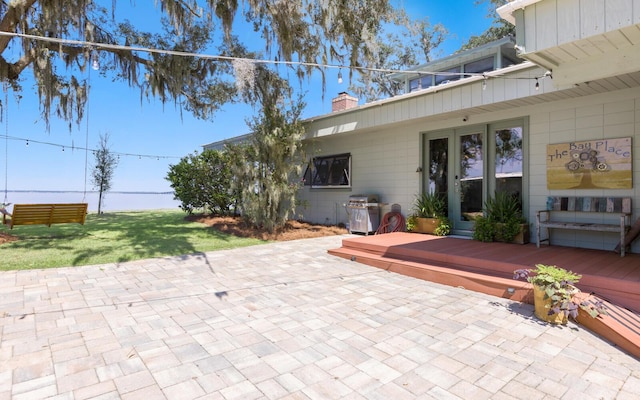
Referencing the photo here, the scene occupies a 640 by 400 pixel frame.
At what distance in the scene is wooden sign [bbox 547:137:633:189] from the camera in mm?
4938

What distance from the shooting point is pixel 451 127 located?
6938mm

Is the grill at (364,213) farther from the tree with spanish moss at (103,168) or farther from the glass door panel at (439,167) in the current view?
the tree with spanish moss at (103,168)

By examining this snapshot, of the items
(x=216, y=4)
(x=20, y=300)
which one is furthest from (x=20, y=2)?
(x=20, y=300)

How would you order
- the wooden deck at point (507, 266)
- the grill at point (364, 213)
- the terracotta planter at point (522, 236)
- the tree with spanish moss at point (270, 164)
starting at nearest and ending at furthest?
the wooden deck at point (507, 266) → the terracotta planter at point (522, 236) → the tree with spanish moss at point (270, 164) → the grill at point (364, 213)

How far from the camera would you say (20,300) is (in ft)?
11.4

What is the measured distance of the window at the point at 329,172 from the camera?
9250mm

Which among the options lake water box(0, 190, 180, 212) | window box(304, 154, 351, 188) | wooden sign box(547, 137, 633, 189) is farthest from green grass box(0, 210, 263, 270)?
wooden sign box(547, 137, 633, 189)

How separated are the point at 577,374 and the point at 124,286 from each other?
4.42 m

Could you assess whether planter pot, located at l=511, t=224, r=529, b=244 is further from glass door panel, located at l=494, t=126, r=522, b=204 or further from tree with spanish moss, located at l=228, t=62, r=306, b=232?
tree with spanish moss, located at l=228, t=62, r=306, b=232

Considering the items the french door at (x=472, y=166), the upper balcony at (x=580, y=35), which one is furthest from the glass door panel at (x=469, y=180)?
the upper balcony at (x=580, y=35)

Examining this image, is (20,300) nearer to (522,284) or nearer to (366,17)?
(522,284)

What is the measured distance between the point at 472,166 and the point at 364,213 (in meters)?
2.56

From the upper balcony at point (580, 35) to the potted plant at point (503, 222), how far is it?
2.87 m

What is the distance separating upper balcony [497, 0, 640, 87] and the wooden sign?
2426 millimetres
